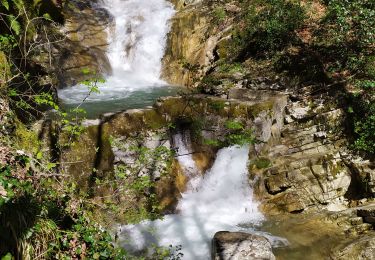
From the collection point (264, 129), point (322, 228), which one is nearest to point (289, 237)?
point (322, 228)

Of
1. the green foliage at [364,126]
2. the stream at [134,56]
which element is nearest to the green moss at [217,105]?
the stream at [134,56]

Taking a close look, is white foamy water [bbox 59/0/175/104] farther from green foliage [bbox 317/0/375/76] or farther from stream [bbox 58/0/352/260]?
green foliage [bbox 317/0/375/76]

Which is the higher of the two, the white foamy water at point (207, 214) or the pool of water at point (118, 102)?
the pool of water at point (118, 102)

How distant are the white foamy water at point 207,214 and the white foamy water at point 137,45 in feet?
16.9

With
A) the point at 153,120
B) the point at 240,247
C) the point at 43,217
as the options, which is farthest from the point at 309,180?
the point at 43,217

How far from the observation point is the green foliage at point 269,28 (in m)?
12.0

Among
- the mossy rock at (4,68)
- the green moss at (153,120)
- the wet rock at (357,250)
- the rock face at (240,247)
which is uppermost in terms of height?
the mossy rock at (4,68)

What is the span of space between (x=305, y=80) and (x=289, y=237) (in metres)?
5.15

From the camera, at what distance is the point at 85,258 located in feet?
14.2

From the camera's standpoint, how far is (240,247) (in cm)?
612

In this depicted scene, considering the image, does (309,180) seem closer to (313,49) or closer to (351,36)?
(313,49)

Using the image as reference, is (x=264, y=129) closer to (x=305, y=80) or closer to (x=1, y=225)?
(x=305, y=80)

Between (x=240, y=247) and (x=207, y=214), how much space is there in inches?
83.4

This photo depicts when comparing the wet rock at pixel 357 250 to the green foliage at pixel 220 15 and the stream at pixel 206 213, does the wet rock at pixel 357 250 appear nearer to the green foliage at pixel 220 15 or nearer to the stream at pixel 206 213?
the stream at pixel 206 213
